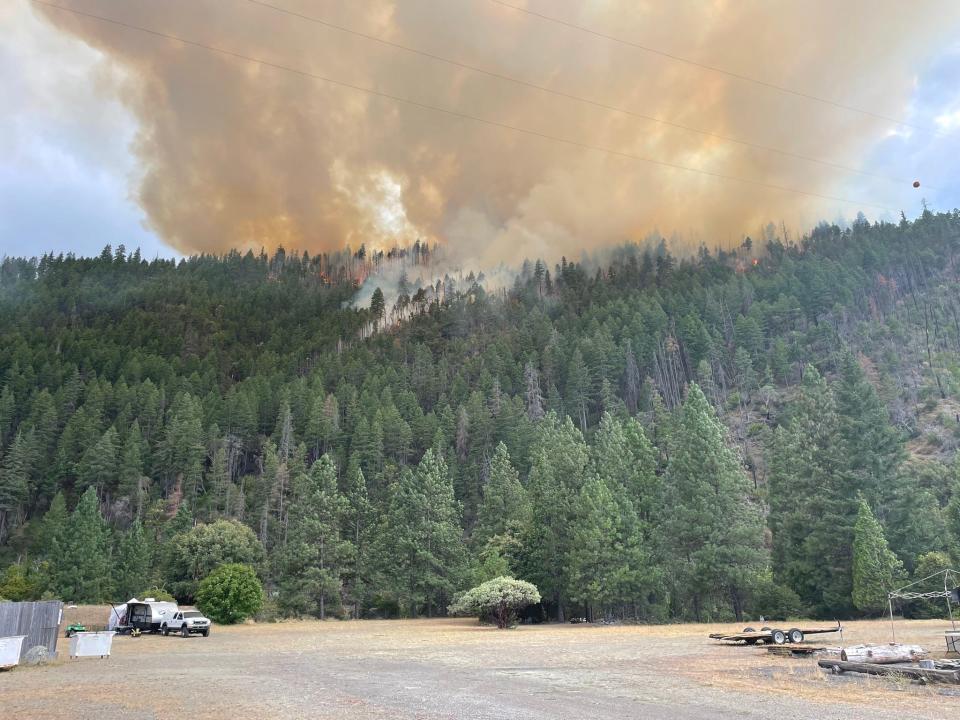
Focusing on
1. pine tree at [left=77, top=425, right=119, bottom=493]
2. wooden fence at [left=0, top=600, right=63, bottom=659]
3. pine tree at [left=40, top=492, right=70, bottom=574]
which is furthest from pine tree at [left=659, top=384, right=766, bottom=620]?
pine tree at [left=77, top=425, right=119, bottom=493]

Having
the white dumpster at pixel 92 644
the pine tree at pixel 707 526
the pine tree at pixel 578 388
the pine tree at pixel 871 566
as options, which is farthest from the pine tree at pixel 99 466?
the pine tree at pixel 871 566

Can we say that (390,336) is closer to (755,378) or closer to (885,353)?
(755,378)

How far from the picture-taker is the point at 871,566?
139 ft

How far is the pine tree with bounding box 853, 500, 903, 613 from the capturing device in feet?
138

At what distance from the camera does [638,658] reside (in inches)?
869

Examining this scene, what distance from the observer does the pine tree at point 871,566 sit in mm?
42000

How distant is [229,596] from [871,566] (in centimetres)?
5150

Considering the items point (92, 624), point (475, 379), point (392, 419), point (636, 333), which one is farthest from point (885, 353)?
point (92, 624)

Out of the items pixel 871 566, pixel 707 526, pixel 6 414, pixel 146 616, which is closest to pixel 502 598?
pixel 707 526

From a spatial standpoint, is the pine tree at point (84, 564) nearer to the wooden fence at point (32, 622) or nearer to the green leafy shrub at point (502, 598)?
the green leafy shrub at point (502, 598)

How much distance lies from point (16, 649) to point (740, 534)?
4270 centimetres

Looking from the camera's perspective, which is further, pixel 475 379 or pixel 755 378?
pixel 475 379

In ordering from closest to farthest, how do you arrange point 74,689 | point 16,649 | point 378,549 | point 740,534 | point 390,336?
point 74,689, point 16,649, point 740,534, point 378,549, point 390,336

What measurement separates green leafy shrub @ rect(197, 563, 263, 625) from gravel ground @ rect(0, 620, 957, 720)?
31.7m
